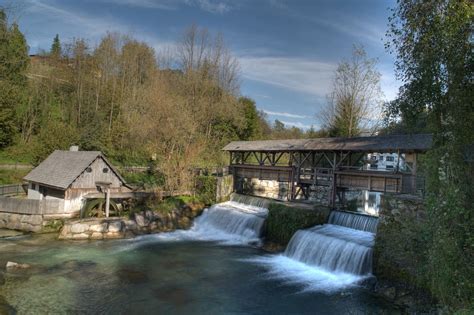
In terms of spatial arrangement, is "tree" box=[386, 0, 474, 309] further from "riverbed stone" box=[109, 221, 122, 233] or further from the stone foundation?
the stone foundation

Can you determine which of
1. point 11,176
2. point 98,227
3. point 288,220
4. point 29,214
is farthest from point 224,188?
point 11,176

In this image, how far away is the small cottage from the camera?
22.0 metres

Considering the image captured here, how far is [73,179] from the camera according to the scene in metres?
21.6

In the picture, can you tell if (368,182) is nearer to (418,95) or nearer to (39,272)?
(418,95)

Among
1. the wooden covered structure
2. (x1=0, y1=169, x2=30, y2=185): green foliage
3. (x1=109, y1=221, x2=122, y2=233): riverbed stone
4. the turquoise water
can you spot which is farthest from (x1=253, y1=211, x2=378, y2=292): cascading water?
(x1=0, y1=169, x2=30, y2=185): green foliage

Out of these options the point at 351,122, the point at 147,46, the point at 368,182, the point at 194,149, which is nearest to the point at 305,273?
Result: the point at 368,182

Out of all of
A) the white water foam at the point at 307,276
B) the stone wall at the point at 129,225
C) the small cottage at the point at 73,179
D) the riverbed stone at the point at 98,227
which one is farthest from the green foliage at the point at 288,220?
the small cottage at the point at 73,179

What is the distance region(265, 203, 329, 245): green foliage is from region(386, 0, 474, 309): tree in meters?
8.65

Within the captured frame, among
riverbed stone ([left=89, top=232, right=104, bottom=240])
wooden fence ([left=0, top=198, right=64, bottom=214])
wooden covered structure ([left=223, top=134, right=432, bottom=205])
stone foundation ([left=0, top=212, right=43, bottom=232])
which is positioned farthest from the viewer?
wooden fence ([left=0, top=198, right=64, bottom=214])

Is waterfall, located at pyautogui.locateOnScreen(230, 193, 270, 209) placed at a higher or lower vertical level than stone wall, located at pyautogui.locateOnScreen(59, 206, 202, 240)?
higher

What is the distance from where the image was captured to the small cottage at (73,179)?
22.0 meters

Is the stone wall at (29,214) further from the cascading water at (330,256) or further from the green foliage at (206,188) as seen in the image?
the cascading water at (330,256)

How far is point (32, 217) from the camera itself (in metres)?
21.2

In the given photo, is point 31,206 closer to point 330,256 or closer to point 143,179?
point 143,179
